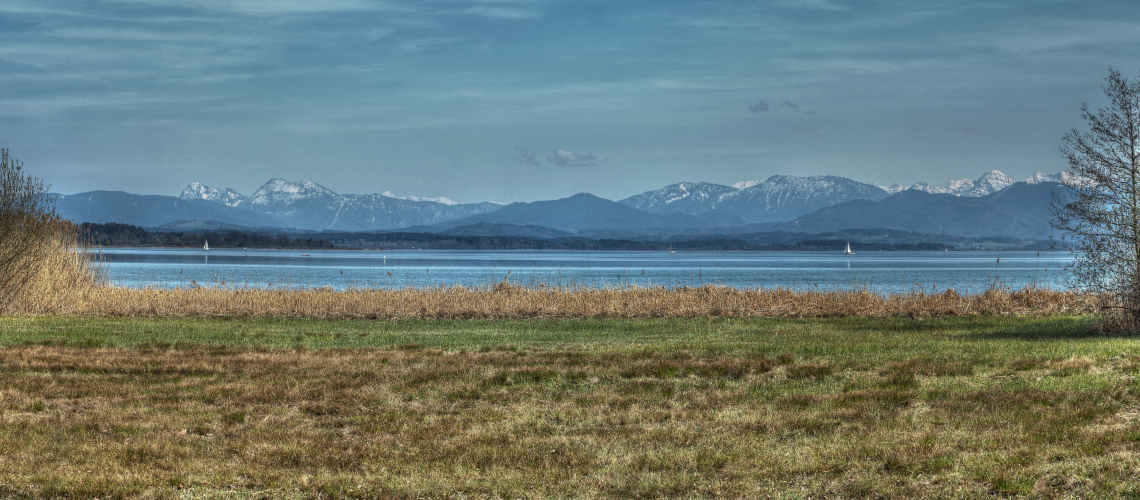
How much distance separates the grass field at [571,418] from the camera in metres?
8.34

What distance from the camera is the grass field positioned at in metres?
8.34

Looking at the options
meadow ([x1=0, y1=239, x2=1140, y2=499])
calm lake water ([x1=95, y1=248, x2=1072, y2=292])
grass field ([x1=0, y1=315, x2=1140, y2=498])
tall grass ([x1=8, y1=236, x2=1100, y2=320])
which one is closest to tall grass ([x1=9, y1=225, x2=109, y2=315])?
tall grass ([x1=8, y1=236, x2=1100, y2=320])

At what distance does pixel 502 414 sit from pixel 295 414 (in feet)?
8.82

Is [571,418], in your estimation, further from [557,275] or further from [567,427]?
[557,275]

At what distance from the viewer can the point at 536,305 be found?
3009 centimetres

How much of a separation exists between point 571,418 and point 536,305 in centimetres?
1859

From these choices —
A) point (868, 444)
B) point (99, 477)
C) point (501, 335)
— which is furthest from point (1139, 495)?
point (501, 335)

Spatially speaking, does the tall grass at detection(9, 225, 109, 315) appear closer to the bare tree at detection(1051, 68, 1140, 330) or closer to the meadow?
the meadow

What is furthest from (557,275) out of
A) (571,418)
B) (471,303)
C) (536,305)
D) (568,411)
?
(571,418)

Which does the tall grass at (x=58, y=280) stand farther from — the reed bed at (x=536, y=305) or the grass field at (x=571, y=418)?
the grass field at (x=571, y=418)

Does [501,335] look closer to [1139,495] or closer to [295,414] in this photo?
[295,414]

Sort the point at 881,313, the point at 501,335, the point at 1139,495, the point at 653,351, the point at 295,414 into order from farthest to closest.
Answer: the point at 881,313, the point at 501,335, the point at 653,351, the point at 295,414, the point at 1139,495

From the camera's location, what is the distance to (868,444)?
972 cm

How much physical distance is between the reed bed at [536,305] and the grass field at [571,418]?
843 cm
